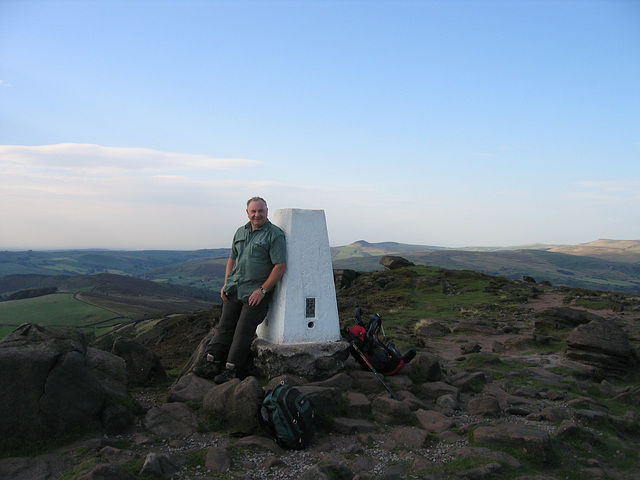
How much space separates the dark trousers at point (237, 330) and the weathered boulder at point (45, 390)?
2.40 metres

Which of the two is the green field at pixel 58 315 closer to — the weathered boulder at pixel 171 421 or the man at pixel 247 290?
the man at pixel 247 290

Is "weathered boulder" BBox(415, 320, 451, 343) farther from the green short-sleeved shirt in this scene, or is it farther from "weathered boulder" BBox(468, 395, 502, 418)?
the green short-sleeved shirt

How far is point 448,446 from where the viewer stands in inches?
259

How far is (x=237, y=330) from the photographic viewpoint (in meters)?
8.49

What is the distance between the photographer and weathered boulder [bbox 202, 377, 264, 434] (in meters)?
6.90

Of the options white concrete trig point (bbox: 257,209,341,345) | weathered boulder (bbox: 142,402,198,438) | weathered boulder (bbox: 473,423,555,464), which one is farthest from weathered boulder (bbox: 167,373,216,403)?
weathered boulder (bbox: 473,423,555,464)

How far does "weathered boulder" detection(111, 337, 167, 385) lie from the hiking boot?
6.20ft

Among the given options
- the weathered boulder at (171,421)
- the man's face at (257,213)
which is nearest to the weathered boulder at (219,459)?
the weathered boulder at (171,421)

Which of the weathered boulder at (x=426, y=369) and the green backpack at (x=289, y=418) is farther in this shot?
the weathered boulder at (x=426, y=369)

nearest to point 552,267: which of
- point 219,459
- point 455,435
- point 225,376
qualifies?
point 455,435

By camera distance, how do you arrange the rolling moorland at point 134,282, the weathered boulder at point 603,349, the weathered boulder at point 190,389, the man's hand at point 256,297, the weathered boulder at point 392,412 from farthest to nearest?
the rolling moorland at point 134,282
the weathered boulder at point 603,349
the man's hand at point 256,297
the weathered boulder at point 190,389
the weathered boulder at point 392,412

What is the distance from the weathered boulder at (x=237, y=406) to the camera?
6.90 meters

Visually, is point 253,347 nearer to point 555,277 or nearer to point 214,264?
point 555,277

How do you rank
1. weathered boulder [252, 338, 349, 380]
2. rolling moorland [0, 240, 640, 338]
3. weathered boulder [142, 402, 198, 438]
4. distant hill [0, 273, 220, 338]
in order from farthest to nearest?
rolling moorland [0, 240, 640, 338], distant hill [0, 273, 220, 338], weathered boulder [252, 338, 349, 380], weathered boulder [142, 402, 198, 438]
